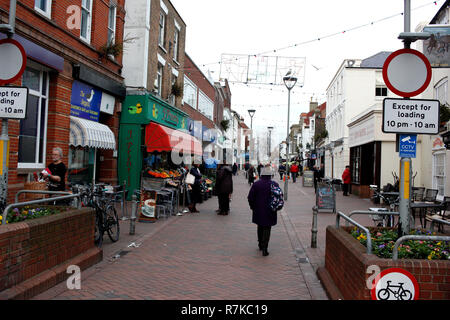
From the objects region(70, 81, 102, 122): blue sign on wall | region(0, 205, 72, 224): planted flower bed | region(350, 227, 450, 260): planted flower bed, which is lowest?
region(350, 227, 450, 260): planted flower bed

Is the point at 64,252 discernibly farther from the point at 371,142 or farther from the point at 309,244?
the point at 371,142

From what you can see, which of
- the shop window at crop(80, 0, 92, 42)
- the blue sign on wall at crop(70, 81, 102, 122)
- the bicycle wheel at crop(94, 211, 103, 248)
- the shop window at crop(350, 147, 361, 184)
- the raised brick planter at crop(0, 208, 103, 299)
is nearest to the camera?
the raised brick planter at crop(0, 208, 103, 299)

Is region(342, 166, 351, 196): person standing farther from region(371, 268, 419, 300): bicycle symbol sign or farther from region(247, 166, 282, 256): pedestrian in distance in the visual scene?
region(371, 268, 419, 300): bicycle symbol sign

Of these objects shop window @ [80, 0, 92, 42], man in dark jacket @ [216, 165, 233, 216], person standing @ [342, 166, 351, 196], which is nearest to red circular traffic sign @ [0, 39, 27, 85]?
shop window @ [80, 0, 92, 42]

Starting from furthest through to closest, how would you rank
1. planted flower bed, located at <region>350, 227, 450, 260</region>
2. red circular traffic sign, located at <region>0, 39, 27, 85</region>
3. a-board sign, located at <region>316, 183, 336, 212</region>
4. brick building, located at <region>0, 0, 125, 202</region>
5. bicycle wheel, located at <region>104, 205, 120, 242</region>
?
a-board sign, located at <region>316, 183, 336, 212</region>, brick building, located at <region>0, 0, 125, 202</region>, bicycle wheel, located at <region>104, 205, 120, 242</region>, red circular traffic sign, located at <region>0, 39, 27, 85</region>, planted flower bed, located at <region>350, 227, 450, 260</region>

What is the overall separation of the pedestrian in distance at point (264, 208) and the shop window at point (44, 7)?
271 inches

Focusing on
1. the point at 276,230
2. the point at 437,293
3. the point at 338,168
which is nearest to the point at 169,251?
the point at 276,230

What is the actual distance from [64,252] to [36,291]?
94cm

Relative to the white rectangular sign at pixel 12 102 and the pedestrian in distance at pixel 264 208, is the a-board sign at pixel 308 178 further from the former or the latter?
the white rectangular sign at pixel 12 102

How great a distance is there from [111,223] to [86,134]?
447 cm

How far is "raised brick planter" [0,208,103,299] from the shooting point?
436 cm

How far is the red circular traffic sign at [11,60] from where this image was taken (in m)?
5.36

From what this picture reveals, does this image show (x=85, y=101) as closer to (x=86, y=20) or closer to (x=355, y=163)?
(x=86, y=20)

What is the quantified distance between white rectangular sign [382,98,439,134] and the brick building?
25.1ft
